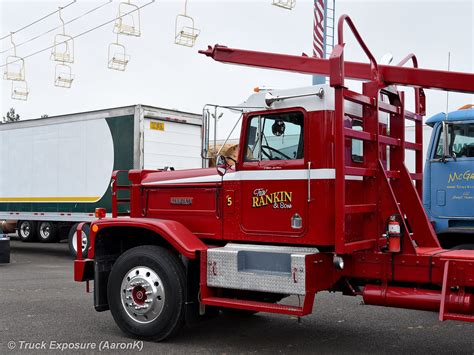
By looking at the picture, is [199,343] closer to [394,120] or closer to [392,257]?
[392,257]

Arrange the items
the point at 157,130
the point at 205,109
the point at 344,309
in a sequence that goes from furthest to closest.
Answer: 1. the point at 157,130
2. the point at 344,309
3. the point at 205,109

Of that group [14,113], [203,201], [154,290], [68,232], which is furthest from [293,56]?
[14,113]

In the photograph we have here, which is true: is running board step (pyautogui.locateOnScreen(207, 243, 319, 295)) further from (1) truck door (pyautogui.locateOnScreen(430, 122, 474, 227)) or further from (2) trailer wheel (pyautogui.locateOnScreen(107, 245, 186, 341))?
(1) truck door (pyautogui.locateOnScreen(430, 122, 474, 227))

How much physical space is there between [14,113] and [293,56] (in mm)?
71576

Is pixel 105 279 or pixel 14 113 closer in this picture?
pixel 105 279

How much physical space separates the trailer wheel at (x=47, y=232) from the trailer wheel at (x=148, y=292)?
1053 centimetres

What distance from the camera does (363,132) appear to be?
5.93 metres

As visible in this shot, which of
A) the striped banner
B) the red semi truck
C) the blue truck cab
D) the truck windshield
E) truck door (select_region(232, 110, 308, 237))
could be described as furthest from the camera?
the striped banner

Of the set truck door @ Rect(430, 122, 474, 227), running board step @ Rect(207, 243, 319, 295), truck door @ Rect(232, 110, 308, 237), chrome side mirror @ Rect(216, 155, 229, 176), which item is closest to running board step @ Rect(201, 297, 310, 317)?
running board step @ Rect(207, 243, 319, 295)

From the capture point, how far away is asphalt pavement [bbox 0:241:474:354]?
6.33 meters

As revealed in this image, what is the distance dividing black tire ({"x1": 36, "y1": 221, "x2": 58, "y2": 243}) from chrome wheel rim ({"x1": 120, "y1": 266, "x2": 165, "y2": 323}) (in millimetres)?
10727

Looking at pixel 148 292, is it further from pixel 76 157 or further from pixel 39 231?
pixel 39 231

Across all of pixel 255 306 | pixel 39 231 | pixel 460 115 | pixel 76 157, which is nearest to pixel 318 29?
pixel 460 115

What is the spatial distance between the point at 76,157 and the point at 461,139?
10042 mm
